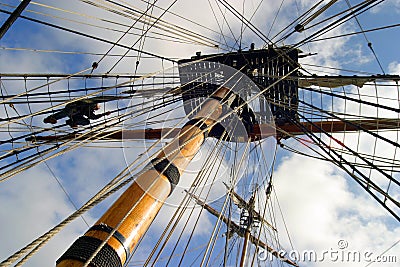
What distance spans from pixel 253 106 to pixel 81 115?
8.55ft

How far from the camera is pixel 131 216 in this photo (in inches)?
100

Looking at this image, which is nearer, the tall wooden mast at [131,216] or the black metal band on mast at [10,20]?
the black metal band on mast at [10,20]

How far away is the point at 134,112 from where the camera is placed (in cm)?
421

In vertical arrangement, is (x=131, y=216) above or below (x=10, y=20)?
below

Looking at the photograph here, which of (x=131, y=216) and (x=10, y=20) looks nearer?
(x=10, y=20)

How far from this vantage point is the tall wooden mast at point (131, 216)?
6.88ft

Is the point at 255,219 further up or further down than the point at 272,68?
further down

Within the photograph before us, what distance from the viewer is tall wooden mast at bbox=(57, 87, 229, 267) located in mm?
2096

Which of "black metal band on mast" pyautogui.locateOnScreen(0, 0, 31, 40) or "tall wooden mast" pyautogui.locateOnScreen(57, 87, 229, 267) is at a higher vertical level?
"black metal band on mast" pyautogui.locateOnScreen(0, 0, 31, 40)

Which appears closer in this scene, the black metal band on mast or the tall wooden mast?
the black metal band on mast

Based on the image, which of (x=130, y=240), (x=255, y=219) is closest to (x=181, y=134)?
(x=130, y=240)

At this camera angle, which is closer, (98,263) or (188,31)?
(98,263)

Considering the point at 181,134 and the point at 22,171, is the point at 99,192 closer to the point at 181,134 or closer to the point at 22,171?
the point at 22,171

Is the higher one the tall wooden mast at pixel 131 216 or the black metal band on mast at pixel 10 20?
the black metal band on mast at pixel 10 20
